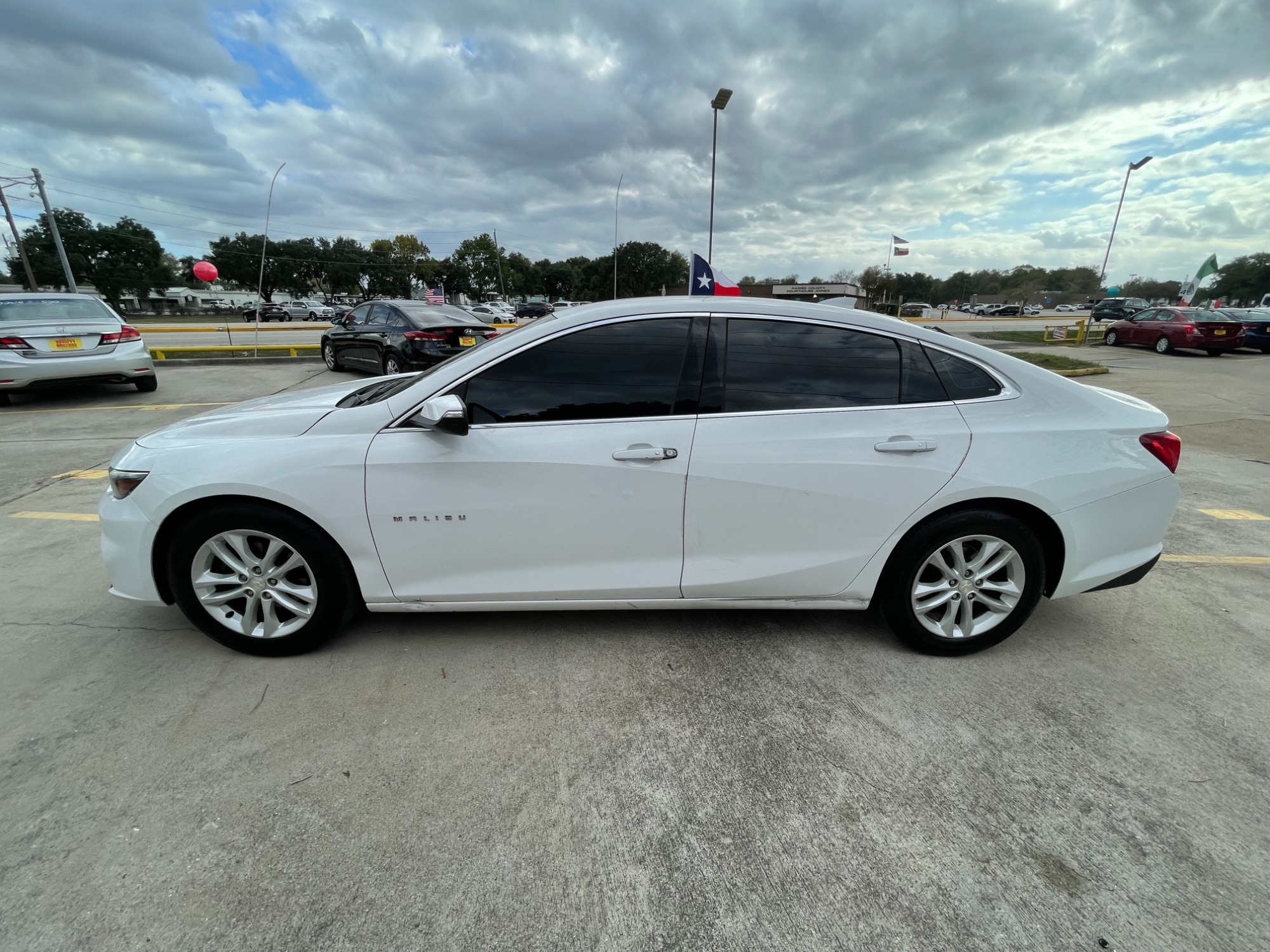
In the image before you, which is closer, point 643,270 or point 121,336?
point 121,336

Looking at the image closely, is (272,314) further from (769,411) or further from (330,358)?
(769,411)

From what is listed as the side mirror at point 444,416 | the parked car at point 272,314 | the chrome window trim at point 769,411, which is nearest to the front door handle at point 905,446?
the chrome window trim at point 769,411

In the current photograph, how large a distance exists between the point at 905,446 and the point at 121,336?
34.9 feet

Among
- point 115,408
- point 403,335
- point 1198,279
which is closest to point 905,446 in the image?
point 403,335

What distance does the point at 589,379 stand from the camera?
2.56 metres

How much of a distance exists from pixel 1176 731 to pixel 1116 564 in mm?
711

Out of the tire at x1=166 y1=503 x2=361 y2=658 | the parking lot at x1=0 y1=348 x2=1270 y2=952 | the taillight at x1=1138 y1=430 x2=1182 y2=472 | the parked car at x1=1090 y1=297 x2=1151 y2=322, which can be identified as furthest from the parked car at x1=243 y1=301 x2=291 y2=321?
→ the parked car at x1=1090 y1=297 x2=1151 y2=322

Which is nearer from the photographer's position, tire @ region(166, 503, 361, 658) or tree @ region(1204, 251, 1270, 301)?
tire @ region(166, 503, 361, 658)

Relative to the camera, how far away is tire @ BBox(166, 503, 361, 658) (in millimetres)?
2541

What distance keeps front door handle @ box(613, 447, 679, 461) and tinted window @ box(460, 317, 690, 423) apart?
16cm

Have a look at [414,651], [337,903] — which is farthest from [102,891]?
[414,651]

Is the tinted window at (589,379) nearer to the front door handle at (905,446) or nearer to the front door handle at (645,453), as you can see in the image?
the front door handle at (645,453)

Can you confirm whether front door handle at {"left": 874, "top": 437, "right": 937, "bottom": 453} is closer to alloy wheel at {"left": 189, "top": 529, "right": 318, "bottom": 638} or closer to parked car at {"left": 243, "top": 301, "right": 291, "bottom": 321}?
alloy wheel at {"left": 189, "top": 529, "right": 318, "bottom": 638}

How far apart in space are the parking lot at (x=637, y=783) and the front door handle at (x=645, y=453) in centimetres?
96
